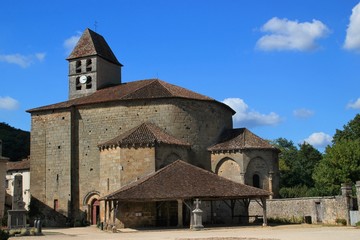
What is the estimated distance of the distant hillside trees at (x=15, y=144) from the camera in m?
67.7

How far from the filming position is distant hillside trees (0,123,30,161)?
67688mm

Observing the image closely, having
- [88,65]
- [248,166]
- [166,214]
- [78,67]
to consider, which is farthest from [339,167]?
[78,67]

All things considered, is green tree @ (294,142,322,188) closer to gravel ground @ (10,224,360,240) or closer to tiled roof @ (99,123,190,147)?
tiled roof @ (99,123,190,147)

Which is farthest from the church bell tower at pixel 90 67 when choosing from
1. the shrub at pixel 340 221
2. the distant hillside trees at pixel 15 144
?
the distant hillside trees at pixel 15 144

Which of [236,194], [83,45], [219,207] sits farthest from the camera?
[83,45]

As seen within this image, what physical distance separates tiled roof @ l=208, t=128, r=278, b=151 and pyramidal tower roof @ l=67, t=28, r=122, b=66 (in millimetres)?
14370

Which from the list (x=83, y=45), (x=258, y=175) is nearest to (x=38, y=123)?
(x=83, y=45)

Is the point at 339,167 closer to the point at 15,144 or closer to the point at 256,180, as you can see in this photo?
the point at 256,180

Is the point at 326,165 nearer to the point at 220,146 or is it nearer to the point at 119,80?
the point at 220,146

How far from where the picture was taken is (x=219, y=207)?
115 ft

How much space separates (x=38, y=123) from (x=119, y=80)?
33.5ft

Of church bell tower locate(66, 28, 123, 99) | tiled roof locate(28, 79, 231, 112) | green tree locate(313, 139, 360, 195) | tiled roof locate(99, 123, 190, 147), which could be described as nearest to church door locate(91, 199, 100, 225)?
tiled roof locate(99, 123, 190, 147)

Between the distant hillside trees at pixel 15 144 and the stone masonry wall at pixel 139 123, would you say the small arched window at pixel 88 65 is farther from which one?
the distant hillside trees at pixel 15 144

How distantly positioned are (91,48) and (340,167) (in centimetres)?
2430
